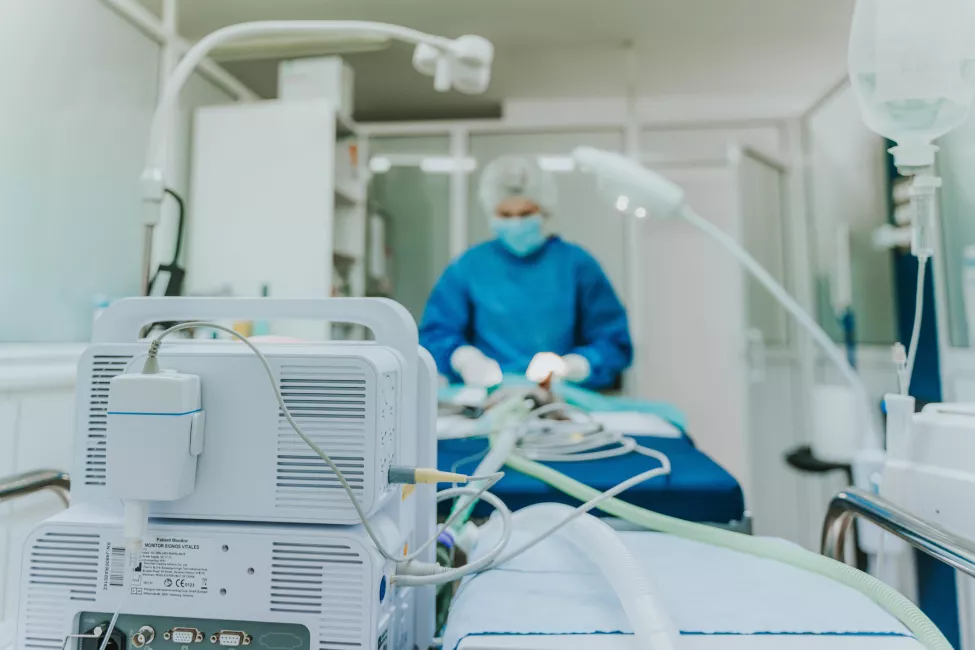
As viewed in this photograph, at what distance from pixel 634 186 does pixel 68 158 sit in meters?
1.40

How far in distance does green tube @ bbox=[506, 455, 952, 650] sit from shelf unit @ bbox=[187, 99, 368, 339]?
143cm

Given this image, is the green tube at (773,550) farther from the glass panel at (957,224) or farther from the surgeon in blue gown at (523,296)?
the surgeon in blue gown at (523,296)

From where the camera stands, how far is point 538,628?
389 mm

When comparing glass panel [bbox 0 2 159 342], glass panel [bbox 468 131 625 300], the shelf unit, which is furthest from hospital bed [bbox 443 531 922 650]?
glass panel [bbox 468 131 625 300]

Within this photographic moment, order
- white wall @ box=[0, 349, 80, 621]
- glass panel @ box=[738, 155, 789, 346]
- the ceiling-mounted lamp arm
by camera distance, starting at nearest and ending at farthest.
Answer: the ceiling-mounted lamp arm
white wall @ box=[0, 349, 80, 621]
glass panel @ box=[738, 155, 789, 346]

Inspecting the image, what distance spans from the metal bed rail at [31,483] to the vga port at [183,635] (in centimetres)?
33

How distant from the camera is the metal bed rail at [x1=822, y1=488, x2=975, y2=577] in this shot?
0.44 metres

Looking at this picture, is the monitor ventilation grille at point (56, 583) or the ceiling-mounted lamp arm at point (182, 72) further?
the ceiling-mounted lamp arm at point (182, 72)

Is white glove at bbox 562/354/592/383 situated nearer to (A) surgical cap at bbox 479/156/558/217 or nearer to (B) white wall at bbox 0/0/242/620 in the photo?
(A) surgical cap at bbox 479/156/558/217

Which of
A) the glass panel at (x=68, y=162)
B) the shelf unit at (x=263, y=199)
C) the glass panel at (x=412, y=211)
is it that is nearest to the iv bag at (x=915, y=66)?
the glass panel at (x=68, y=162)

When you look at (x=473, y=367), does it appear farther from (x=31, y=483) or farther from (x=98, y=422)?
(x=98, y=422)

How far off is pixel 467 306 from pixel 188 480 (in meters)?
1.51

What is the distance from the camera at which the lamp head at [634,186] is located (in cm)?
103

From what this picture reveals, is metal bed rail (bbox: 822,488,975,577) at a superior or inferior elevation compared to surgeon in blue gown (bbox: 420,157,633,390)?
inferior
